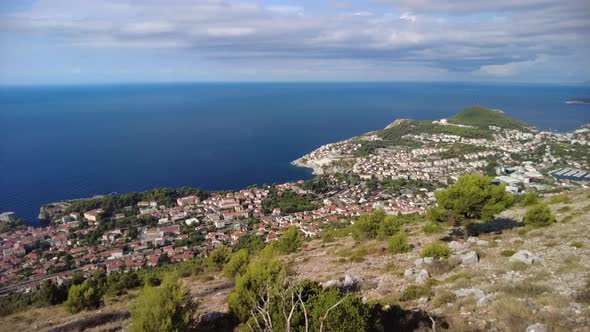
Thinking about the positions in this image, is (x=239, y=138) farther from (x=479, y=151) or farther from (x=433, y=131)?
(x=479, y=151)

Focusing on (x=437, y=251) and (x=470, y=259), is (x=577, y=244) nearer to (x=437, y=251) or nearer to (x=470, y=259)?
(x=470, y=259)

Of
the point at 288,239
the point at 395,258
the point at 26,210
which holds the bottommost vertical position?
the point at 26,210

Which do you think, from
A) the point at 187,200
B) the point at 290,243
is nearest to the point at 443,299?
the point at 290,243

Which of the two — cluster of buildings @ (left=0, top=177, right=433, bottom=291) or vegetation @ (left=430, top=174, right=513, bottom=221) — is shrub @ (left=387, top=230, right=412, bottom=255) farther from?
cluster of buildings @ (left=0, top=177, right=433, bottom=291)

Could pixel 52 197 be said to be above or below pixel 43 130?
below

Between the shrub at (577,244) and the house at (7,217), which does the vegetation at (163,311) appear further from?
the house at (7,217)

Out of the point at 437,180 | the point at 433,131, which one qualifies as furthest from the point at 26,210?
the point at 433,131

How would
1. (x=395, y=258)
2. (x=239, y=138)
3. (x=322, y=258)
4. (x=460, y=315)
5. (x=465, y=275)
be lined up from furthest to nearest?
(x=239, y=138) → (x=322, y=258) → (x=395, y=258) → (x=465, y=275) → (x=460, y=315)

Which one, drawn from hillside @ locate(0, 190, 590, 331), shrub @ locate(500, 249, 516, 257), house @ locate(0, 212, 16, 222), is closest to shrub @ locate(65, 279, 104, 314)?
hillside @ locate(0, 190, 590, 331)
